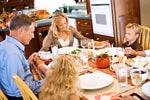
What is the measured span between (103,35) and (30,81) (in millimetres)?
2773

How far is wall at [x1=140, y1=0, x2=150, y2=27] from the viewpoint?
4121mm

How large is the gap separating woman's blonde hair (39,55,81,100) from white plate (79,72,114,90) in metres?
0.18

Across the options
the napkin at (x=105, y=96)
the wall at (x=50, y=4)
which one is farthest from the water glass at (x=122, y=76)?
the wall at (x=50, y=4)

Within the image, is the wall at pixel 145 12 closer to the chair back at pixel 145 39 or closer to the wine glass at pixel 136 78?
the chair back at pixel 145 39

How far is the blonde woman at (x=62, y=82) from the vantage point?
4.26 feet

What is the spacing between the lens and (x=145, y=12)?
13.7ft

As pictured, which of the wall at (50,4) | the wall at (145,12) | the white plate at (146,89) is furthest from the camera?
the wall at (50,4)

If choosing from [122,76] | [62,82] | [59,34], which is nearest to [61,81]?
[62,82]

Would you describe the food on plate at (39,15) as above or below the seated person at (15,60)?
above

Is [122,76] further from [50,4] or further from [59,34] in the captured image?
[50,4]

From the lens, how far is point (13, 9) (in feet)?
21.0

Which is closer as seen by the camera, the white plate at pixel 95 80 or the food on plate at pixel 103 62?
the white plate at pixel 95 80

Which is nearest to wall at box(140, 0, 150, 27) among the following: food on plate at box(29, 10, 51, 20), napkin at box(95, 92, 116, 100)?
food on plate at box(29, 10, 51, 20)

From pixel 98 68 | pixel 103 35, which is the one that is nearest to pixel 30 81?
pixel 98 68
